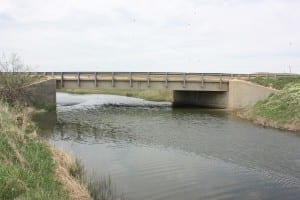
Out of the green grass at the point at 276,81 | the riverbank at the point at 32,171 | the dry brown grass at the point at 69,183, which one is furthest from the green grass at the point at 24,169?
the green grass at the point at 276,81

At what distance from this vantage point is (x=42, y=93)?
5916cm

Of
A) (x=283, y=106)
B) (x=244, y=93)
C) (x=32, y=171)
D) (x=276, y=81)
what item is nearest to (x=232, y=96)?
(x=244, y=93)

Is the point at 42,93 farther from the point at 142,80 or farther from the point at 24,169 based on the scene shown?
the point at 24,169

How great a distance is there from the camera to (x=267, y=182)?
22.8m

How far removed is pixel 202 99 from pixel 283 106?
23259mm

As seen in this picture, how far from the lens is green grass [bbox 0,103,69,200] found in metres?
14.7

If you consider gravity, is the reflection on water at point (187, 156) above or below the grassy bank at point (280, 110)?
below

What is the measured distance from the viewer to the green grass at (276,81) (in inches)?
2298

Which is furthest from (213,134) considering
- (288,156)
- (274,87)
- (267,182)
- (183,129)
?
(274,87)

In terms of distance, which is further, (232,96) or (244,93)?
(232,96)

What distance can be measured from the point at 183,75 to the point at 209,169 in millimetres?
40853

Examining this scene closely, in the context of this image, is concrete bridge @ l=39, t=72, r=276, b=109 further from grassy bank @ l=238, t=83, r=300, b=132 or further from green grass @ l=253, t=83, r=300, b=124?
green grass @ l=253, t=83, r=300, b=124

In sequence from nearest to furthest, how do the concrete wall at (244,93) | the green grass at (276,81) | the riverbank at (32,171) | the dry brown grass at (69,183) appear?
the riverbank at (32,171)
the dry brown grass at (69,183)
the concrete wall at (244,93)
the green grass at (276,81)

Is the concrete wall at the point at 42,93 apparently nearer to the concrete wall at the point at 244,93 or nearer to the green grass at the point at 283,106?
the concrete wall at the point at 244,93
